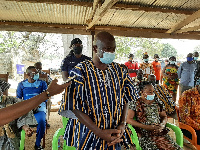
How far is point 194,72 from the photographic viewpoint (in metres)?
5.38

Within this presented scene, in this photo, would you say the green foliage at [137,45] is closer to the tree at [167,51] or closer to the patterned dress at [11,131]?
the tree at [167,51]

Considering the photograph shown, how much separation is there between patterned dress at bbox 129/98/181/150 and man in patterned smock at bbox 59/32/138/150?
1085 millimetres

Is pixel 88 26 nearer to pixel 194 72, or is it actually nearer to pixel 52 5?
pixel 52 5

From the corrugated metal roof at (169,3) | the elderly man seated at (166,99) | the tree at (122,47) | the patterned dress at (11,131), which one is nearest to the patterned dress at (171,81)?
the corrugated metal roof at (169,3)

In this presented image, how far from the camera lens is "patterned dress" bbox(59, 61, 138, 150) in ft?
4.64

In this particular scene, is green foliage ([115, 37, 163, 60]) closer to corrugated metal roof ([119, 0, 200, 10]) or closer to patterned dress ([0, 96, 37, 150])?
corrugated metal roof ([119, 0, 200, 10])

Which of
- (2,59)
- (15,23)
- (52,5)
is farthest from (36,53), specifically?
(52,5)

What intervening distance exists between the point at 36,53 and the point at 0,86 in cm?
1327

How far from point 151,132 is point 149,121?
0.48 feet

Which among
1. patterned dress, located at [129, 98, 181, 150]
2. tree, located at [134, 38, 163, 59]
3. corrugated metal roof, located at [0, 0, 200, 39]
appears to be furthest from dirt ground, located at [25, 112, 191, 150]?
tree, located at [134, 38, 163, 59]

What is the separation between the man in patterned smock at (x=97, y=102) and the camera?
141 cm

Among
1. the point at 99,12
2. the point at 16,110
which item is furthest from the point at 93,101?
the point at 99,12

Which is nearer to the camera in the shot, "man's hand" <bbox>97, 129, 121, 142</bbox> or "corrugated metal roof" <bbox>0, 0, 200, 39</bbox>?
"man's hand" <bbox>97, 129, 121, 142</bbox>

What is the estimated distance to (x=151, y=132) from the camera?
8.44 ft
